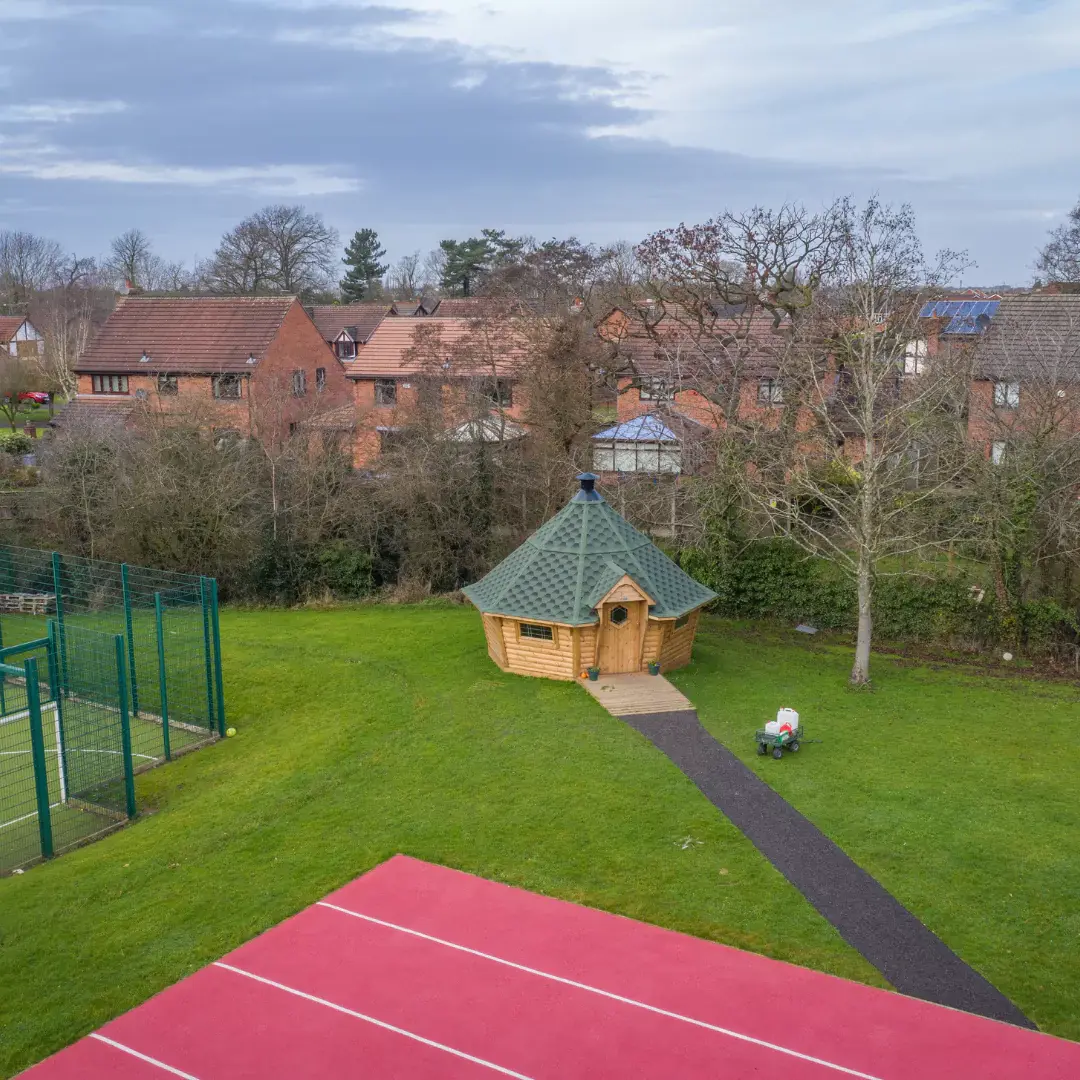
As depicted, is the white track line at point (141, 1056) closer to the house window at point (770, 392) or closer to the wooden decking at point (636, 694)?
the wooden decking at point (636, 694)

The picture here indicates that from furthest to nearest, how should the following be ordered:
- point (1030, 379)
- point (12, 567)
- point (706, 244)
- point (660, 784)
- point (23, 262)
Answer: point (23, 262) < point (706, 244) < point (12, 567) < point (1030, 379) < point (660, 784)

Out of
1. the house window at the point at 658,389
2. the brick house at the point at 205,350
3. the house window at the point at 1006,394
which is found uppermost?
the brick house at the point at 205,350

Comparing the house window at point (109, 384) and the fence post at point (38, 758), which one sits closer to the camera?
the fence post at point (38, 758)

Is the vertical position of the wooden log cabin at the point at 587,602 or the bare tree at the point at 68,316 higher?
the bare tree at the point at 68,316

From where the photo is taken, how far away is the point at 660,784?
15.2 m

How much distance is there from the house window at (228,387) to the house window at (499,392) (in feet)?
41.8

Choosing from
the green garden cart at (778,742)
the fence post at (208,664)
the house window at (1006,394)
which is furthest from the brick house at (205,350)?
the green garden cart at (778,742)

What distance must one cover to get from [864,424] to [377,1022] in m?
13.8

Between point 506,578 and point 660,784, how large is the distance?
6572mm

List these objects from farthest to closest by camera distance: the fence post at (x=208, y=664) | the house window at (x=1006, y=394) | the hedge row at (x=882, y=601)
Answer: the house window at (x=1006, y=394), the hedge row at (x=882, y=601), the fence post at (x=208, y=664)

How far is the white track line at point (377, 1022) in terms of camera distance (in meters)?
9.19

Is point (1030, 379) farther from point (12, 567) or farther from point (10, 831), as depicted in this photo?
point (12, 567)

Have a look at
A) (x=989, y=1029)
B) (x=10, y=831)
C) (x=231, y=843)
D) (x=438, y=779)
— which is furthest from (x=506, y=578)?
(x=989, y=1029)

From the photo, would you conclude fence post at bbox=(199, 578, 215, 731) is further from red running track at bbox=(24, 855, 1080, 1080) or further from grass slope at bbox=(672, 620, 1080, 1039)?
grass slope at bbox=(672, 620, 1080, 1039)
